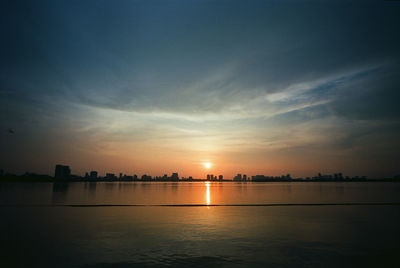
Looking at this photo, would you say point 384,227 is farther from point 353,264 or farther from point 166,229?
point 166,229

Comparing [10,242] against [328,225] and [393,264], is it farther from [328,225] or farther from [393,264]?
[328,225]

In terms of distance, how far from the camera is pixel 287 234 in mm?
24031

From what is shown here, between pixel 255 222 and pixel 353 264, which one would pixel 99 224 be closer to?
pixel 255 222

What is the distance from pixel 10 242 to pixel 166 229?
44.9 ft

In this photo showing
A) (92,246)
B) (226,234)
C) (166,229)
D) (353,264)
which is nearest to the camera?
(353,264)

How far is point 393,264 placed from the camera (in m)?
15.8

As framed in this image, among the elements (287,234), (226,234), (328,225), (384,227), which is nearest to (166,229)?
(226,234)

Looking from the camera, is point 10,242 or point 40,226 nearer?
point 10,242

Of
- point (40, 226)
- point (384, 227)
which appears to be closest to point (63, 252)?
point (40, 226)

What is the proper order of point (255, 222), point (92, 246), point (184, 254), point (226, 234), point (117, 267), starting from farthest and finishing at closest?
point (255, 222) < point (226, 234) < point (92, 246) < point (184, 254) < point (117, 267)

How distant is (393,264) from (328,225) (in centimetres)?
1371

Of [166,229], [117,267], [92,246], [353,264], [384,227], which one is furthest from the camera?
[384,227]

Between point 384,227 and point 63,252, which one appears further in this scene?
point 384,227

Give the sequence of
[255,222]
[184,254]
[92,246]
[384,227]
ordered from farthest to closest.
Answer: [255,222]
[384,227]
[92,246]
[184,254]
